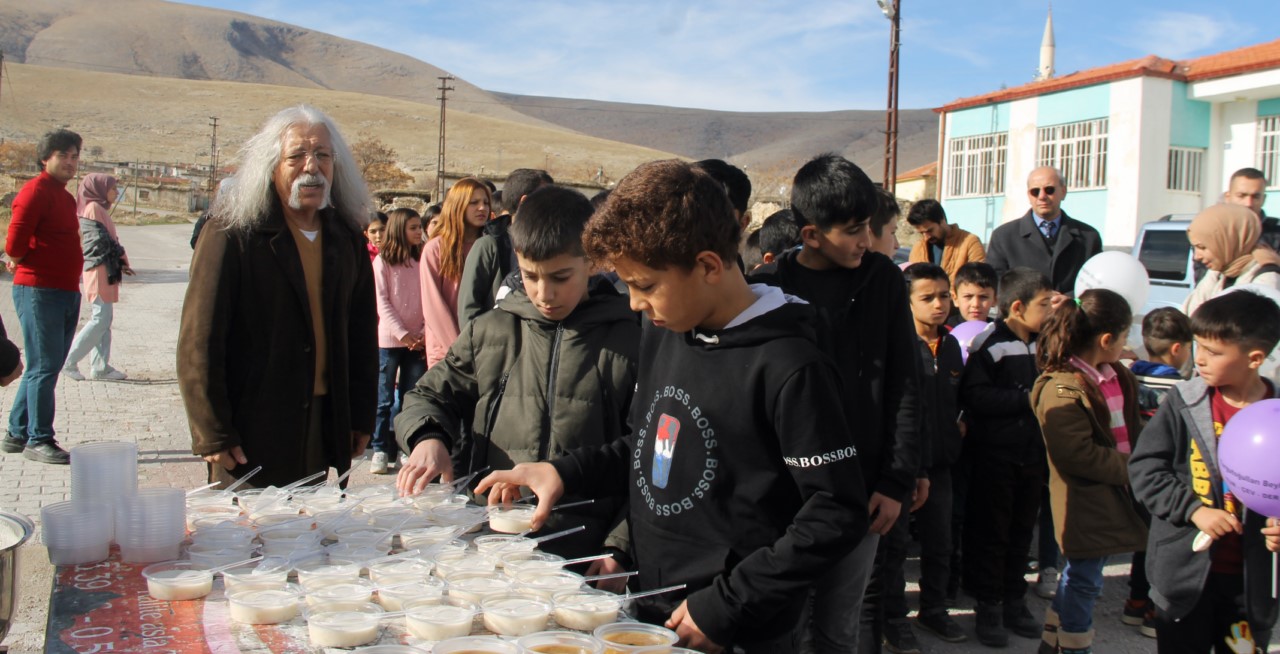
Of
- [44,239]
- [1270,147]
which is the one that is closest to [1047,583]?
[44,239]

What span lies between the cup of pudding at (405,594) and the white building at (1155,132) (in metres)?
29.8

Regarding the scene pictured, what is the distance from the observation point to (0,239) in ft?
85.4

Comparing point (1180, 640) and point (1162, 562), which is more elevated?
point (1162, 562)

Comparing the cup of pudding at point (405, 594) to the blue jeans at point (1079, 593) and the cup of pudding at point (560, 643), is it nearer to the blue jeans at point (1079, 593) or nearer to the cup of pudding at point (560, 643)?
the cup of pudding at point (560, 643)

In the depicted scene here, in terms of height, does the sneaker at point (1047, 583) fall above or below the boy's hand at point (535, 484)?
below

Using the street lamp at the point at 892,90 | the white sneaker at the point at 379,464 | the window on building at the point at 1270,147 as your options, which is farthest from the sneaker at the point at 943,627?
the window on building at the point at 1270,147

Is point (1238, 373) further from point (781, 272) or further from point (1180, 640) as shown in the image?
point (781, 272)

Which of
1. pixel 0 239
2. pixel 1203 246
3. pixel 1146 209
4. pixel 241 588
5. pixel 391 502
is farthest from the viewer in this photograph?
pixel 1146 209

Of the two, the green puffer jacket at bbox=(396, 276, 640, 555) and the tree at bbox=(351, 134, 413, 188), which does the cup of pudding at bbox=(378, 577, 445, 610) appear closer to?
the green puffer jacket at bbox=(396, 276, 640, 555)

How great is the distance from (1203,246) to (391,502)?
4.60m

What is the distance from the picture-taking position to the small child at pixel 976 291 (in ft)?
18.1

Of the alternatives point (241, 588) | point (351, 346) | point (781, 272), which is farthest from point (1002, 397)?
point (241, 588)

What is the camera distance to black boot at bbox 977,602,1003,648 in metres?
4.54

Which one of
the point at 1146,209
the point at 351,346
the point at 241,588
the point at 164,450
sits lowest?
the point at 164,450
